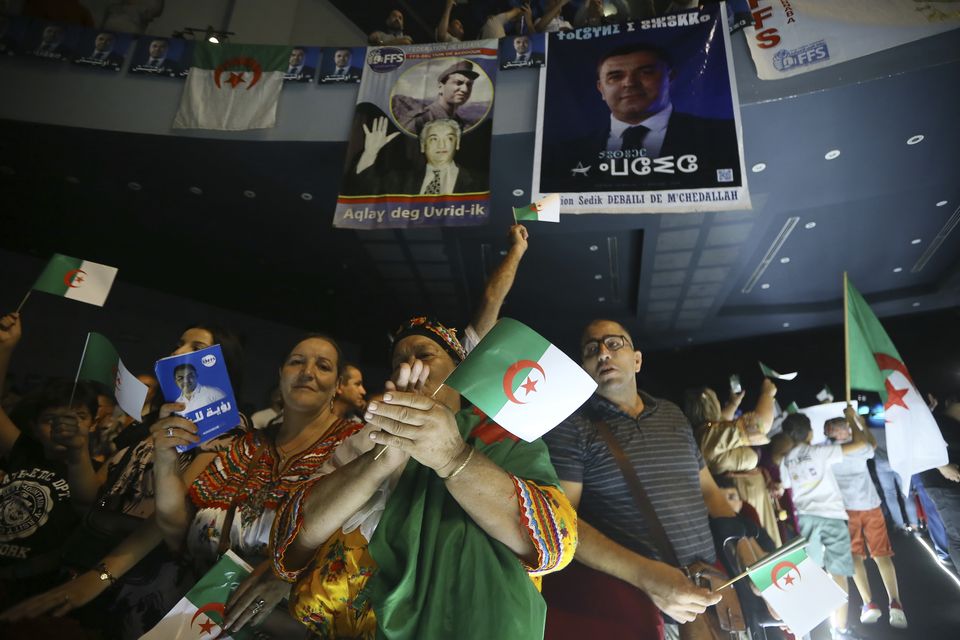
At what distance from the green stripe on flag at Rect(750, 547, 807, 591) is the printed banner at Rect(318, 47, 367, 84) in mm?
3685

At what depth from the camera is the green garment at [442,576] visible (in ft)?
3.16

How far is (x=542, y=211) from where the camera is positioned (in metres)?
2.69

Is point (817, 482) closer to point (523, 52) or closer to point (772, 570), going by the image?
point (772, 570)

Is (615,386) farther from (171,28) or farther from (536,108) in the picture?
(171,28)

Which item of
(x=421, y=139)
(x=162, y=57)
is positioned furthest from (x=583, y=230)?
(x=162, y=57)

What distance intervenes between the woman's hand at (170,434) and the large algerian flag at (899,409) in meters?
3.01

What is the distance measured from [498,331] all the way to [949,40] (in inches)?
140

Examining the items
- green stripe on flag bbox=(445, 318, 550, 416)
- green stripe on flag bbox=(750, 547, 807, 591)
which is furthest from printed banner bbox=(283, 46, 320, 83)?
green stripe on flag bbox=(750, 547, 807, 591)

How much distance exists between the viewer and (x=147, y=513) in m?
1.84

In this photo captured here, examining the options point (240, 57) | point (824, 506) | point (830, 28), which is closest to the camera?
point (830, 28)

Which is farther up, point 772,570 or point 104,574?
point 772,570

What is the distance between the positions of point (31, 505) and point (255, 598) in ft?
3.98

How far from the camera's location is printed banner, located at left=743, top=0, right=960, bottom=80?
9.78 feet

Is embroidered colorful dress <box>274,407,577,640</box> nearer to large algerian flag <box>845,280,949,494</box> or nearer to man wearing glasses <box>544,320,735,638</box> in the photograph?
man wearing glasses <box>544,320,735,638</box>
